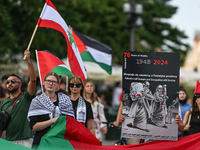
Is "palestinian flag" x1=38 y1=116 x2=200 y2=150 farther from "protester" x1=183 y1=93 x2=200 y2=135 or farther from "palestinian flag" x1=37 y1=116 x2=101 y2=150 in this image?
"protester" x1=183 y1=93 x2=200 y2=135

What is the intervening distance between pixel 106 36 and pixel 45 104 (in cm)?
2092

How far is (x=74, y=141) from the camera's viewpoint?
458 centimetres

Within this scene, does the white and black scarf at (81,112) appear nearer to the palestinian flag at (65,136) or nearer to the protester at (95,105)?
the palestinian flag at (65,136)

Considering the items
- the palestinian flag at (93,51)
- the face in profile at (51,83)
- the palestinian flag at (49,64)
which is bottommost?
the face in profile at (51,83)

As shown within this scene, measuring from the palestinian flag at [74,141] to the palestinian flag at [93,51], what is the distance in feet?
14.2

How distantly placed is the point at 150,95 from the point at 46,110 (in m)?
1.66

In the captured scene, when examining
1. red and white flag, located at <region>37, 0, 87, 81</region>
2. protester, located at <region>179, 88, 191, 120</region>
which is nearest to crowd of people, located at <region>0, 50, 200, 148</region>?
red and white flag, located at <region>37, 0, 87, 81</region>

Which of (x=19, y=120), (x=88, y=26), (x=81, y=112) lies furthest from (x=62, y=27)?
(x=88, y=26)

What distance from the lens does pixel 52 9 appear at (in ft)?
21.4

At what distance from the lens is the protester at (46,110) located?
14.4 ft

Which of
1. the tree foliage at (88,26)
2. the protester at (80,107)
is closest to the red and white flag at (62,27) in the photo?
the protester at (80,107)

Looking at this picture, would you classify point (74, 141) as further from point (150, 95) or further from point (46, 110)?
point (150, 95)

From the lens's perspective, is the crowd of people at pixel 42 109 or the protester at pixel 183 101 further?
the protester at pixel 183 101

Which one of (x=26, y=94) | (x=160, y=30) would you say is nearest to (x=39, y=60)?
(x=26, y=94)
